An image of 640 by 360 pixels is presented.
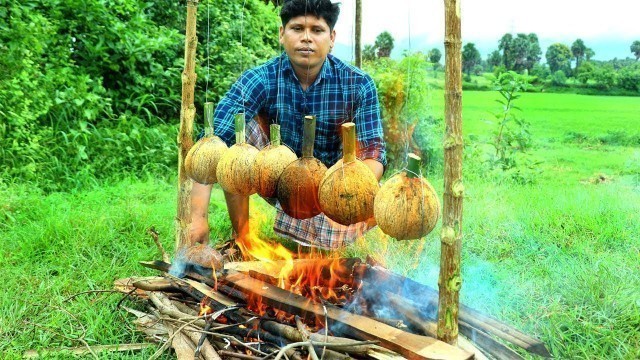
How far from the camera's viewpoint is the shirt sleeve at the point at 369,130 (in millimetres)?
3549

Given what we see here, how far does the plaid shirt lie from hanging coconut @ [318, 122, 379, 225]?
126 centimetres

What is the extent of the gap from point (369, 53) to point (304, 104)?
10.8 feet

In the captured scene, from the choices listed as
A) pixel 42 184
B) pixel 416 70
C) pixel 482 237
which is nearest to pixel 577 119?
pixel 416 70

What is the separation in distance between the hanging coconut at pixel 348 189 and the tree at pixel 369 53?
14.6ft

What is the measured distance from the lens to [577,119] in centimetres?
851

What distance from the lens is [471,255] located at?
406 centimetres

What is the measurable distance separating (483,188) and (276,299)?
10.9 feet

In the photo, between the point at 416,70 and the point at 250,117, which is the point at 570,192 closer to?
the point at 416,70

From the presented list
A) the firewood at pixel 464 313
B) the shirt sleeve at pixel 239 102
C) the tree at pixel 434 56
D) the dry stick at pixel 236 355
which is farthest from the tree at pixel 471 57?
the dry stick at pixel 236 355

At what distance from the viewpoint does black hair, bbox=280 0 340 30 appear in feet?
10.5

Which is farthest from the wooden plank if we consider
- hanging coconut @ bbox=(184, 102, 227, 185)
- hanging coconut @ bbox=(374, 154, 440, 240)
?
hanging coconut @ bbox=(184, 102, 227, 185)

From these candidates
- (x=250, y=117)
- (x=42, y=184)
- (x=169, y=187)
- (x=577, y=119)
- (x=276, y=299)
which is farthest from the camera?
(x=577, y=119)

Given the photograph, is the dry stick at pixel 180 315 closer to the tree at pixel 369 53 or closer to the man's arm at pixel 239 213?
the man's arm at pixel 239 213

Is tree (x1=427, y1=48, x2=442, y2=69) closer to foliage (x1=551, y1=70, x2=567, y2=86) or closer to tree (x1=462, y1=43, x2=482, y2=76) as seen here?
tree (x1=462, y1=43, x2=482, y2=76)
